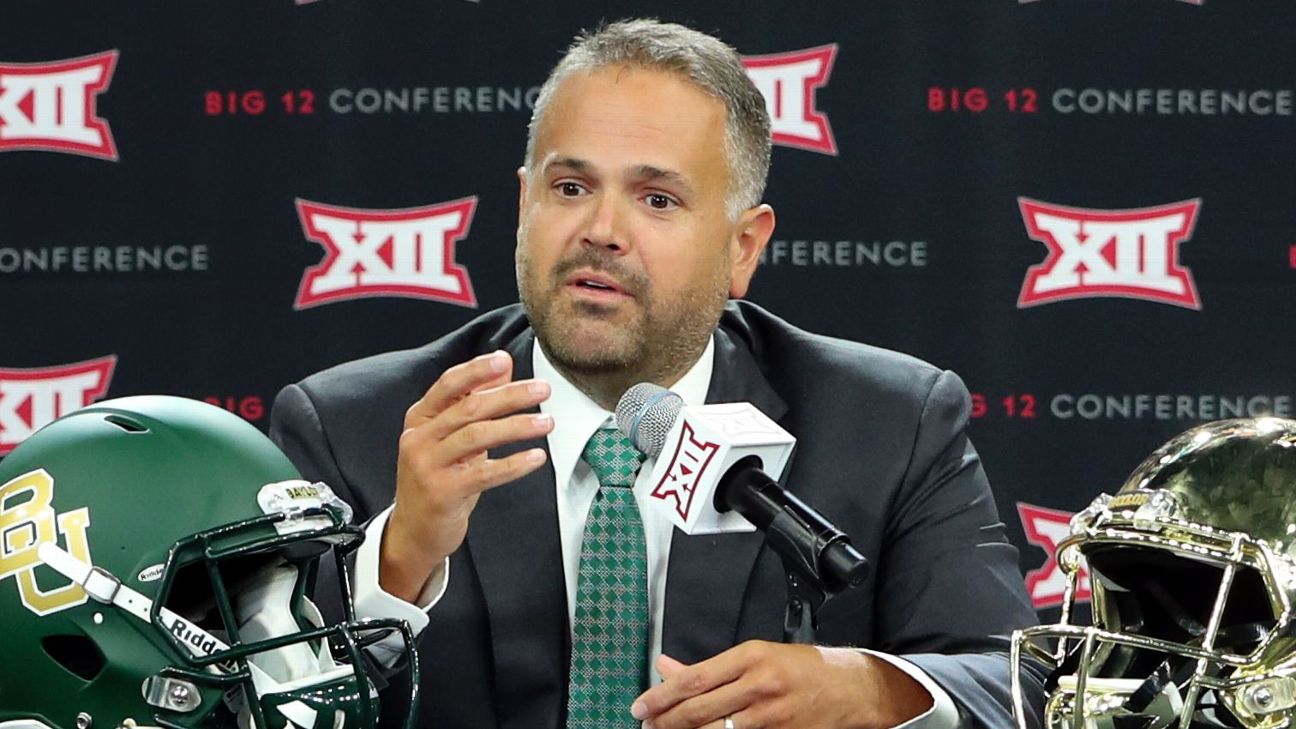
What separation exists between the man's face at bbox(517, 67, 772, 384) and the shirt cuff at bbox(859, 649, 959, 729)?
49 cm

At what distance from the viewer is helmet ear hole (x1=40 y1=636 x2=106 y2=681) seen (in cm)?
159

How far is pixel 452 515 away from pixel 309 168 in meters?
1.29

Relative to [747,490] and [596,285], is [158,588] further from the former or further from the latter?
[596,285]

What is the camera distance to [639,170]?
2.02 metres

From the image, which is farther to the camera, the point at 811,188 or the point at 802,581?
the point at 811,188

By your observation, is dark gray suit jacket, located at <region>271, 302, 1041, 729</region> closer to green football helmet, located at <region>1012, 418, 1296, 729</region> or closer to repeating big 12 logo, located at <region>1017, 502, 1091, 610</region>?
green football helmet, located at <region>1012, 418, 1296, 729</region>

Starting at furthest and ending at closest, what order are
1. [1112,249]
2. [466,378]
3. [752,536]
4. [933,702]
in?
[1112,249] < [752,536] < [933,702] < [466,378]

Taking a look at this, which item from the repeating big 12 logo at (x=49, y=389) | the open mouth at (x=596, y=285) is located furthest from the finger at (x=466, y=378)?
the repeating big 12 logo at (x=49, y=389)

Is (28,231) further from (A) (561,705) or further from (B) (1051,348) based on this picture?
(B) (1051,348)

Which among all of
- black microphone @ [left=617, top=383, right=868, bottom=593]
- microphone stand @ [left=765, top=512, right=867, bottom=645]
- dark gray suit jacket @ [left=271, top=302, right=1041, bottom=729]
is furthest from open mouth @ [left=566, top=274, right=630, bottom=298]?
microphone stand @ [left=765, top=512, right=867, bottom=645]

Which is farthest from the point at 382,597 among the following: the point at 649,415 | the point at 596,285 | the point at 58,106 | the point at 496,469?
the point at 58,106

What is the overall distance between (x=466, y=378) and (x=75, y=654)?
0.44 metres

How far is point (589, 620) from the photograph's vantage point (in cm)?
196

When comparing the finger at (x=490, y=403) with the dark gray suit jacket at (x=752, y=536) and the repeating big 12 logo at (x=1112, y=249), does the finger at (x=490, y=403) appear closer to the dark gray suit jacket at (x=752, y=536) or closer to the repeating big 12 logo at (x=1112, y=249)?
the dark gray suit jacket at (x=752, y=536)
